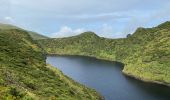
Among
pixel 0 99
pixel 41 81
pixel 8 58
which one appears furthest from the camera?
pixel 8 58

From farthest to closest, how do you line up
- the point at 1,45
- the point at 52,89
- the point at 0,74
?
1. the point at 1,45
2. the point at 52,89
3. the point at 0,74

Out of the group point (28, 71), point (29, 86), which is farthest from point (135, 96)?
point (29, 86)

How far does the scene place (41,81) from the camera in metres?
115

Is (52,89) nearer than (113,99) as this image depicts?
Yes

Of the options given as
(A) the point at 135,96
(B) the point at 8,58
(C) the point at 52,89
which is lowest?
(A) the point at 135,96

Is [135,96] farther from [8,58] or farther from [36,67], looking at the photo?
[8,58]

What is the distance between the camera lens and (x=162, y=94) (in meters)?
196

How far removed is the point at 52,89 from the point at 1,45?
188 ft

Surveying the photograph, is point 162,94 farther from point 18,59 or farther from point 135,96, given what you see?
point 18,59

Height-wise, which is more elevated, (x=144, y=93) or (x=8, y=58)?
(x=8, y=58)

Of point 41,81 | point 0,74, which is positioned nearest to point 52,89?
point 41,81

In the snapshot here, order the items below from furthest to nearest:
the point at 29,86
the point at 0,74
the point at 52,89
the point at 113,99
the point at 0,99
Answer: the point at 113,99 → the point at 52,89 → the point at 29,86 → the point at 0,74 → the point at 0,99

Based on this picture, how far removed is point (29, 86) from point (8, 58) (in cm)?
3612

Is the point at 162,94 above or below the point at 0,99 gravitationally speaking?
below
